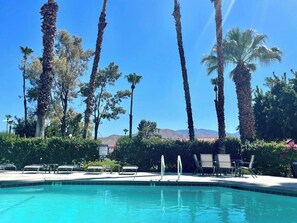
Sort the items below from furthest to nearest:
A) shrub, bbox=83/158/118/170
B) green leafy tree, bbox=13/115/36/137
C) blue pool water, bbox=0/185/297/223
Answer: green leafy tree, bbox=13/115/36/137 < shrub, bbox=83/158/118/170 < blue pool water, bbox=0/185/297/223

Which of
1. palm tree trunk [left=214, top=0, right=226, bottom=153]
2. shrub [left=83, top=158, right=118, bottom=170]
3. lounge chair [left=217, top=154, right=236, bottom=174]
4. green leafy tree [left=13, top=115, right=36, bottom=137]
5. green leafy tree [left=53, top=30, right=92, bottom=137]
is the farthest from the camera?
green leafy tree [left=13, top=115, right=36, bottom=137]

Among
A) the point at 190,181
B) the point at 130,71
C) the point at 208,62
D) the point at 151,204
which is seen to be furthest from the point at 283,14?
the point at 130,71

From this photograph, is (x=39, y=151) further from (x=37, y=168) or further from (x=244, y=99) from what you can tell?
(x=244, y=99)

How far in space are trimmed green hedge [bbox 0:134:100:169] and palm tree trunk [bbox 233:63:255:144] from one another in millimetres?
10432

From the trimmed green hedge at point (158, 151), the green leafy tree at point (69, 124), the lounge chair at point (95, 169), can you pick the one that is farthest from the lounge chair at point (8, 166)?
the green leafy tree at point (69, 124)

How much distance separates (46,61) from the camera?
2075 cm

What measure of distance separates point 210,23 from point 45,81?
37.3 feet

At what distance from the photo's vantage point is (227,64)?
24266 mm

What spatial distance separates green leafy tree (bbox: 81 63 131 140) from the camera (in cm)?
4025

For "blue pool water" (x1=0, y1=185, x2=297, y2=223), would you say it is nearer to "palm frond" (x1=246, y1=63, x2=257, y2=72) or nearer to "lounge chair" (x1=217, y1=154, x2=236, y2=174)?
"lounge chair" (x1=217, y1=154, x2=236, y2=174)

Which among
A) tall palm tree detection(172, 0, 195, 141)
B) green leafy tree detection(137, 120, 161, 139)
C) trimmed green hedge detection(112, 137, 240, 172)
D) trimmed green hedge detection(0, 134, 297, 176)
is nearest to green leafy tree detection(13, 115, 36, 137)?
trimmed green hedge detection(0, 134, 297, 176)

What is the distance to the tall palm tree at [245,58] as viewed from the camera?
22.7 meters

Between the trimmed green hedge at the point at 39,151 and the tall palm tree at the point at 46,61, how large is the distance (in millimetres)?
1035

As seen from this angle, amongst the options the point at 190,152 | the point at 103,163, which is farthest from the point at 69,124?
the point at 190,152
